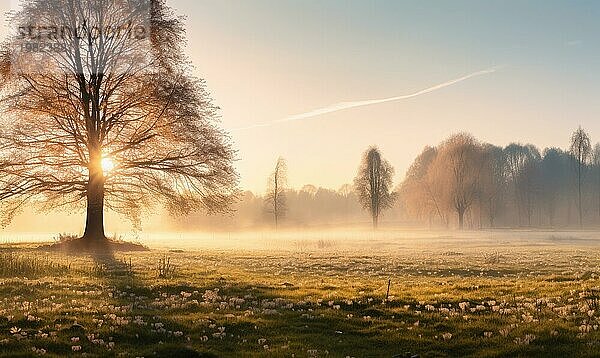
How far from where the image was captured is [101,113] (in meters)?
41.4

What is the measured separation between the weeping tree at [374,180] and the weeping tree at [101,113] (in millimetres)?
75967

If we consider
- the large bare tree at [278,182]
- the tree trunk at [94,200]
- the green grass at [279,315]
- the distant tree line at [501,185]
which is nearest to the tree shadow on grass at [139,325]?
the green grass at [279,315]

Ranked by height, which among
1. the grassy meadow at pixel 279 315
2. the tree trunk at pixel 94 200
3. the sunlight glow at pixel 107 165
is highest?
the sunlight glow at pixel 107 165

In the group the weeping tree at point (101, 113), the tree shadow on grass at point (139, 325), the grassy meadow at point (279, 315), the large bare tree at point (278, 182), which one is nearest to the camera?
the tree shadow on grass at point (139, 325)

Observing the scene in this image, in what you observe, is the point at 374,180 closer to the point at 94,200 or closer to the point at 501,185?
the point at 501,185

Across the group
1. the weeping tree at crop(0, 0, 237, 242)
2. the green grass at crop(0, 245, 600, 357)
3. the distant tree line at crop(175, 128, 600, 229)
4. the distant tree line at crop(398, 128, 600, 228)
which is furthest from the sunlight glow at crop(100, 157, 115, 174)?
the distant tree line at crop(398, 128, 600, 228)

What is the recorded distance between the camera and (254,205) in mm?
191000

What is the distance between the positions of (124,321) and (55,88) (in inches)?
1174

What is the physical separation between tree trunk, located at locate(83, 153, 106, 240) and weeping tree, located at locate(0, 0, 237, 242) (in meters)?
0.07

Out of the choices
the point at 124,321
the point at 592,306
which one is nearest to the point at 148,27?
the point at 124,321

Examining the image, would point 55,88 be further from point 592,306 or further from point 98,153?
point 592,306

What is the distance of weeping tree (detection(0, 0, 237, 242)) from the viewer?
39.4 metres

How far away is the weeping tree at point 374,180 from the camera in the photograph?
116m

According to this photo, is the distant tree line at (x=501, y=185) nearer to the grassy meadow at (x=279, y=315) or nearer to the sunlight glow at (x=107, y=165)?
the sunlight glow at (x=107, y=165)
